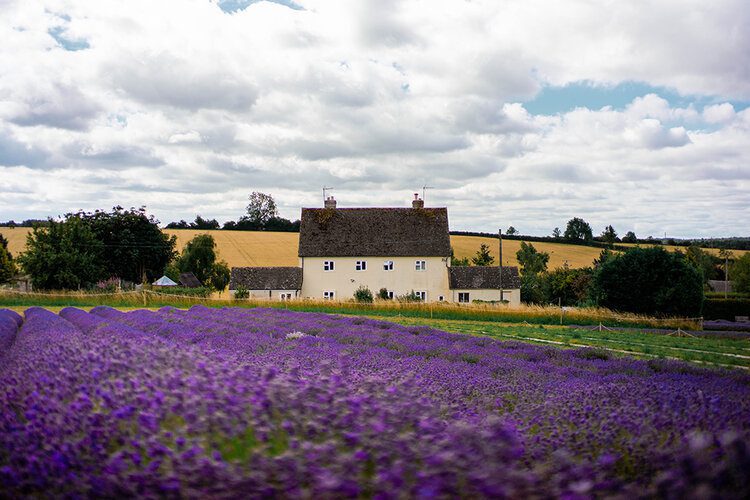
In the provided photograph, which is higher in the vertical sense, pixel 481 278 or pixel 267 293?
pixel 481 278

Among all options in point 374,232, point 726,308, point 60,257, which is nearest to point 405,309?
point 374,232

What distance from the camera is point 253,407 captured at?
9.86ft

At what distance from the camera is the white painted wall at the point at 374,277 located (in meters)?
60.3

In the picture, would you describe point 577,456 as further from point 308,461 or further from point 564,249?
point 564,249

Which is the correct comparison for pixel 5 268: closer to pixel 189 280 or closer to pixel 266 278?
pixel 189 280

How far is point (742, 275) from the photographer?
2992 inches

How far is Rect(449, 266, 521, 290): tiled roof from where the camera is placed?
60.5 metres

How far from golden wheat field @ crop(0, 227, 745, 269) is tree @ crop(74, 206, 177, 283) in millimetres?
11340

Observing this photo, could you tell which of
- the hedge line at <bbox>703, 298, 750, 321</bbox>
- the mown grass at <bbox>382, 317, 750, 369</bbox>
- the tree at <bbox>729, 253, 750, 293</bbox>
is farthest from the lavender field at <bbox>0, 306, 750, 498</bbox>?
the tree at <bbox>729, 253, 750, 293</bbox>

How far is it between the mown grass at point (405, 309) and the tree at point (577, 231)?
2998 inches

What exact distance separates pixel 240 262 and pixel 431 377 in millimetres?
78393

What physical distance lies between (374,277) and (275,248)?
36.4 metres

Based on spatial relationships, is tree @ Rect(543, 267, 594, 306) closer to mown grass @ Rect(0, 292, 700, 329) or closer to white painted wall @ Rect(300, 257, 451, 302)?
white painted wall @ Rect(300, 257, 451, 302)

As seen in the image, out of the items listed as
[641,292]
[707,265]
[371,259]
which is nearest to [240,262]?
[371,259]
